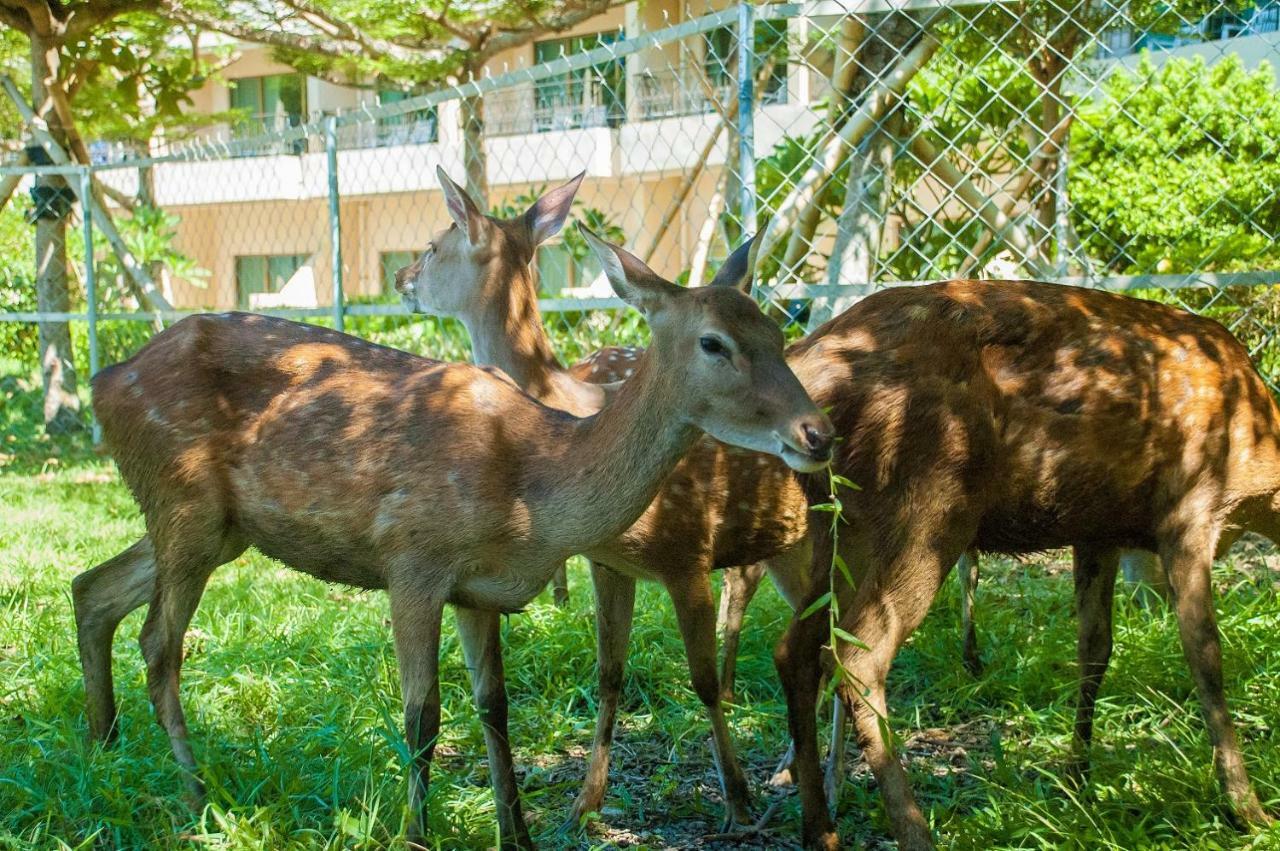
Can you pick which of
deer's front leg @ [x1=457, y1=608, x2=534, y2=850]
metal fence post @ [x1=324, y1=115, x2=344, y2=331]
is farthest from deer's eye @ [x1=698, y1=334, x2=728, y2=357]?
metal fence post @ [x1=324, y1=115, x2=344, y2=331]

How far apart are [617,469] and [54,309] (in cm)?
1032

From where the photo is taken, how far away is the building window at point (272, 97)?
92.4 feet

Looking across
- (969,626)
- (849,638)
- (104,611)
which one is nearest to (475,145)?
(969,626)

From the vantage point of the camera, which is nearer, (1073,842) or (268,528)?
(1073,842)

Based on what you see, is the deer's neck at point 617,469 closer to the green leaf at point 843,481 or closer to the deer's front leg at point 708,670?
the green leaf at point 843,481

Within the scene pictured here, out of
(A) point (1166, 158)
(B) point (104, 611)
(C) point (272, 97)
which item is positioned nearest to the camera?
(B) point (104, 611)

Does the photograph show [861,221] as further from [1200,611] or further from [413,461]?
[413,461]

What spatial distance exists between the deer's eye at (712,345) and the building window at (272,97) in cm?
2583

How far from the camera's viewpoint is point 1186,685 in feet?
15.3

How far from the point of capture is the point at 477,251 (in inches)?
230

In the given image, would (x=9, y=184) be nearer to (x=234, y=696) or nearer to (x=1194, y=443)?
(x=234, y=696)

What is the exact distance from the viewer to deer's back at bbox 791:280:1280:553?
3744mm

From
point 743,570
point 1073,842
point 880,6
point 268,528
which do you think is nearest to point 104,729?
point 268,528

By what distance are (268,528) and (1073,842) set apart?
2339mm
